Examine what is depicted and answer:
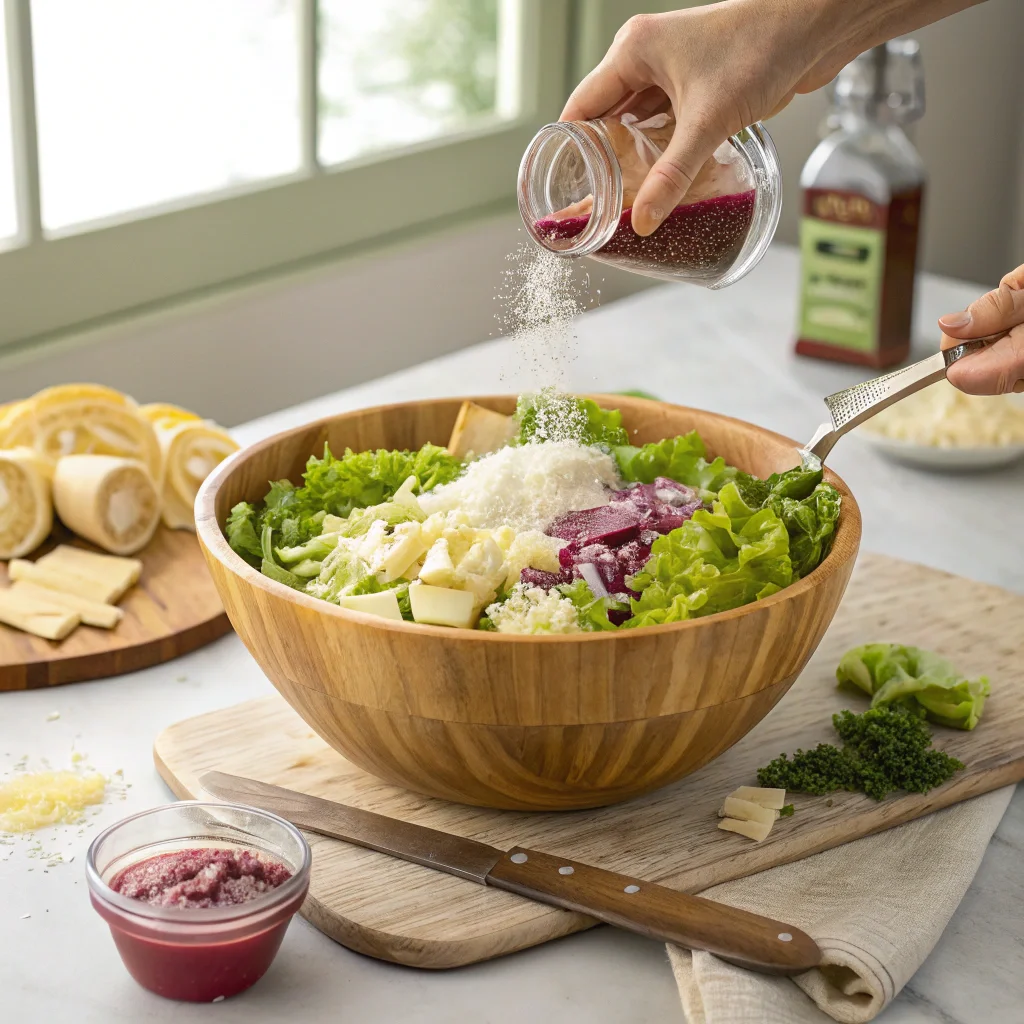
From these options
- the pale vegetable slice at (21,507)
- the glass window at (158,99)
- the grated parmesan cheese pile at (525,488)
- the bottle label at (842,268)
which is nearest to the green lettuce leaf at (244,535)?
the grated parmesan cheese pile at (525,488)

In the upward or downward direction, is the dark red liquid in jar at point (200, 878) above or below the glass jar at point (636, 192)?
below

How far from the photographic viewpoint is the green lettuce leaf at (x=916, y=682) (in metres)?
1.48

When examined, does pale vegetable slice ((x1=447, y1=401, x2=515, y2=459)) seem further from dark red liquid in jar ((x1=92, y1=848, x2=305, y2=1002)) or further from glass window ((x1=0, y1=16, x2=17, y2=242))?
glass window ((x1=0, y1=16, x2=17, y2=242))

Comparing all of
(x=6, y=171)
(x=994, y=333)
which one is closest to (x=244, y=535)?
(x=994, y=333)

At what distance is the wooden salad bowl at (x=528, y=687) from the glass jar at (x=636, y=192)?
0.34m

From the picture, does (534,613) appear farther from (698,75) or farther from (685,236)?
(698,75)

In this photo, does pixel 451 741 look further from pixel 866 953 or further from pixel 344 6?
pixel 344 6

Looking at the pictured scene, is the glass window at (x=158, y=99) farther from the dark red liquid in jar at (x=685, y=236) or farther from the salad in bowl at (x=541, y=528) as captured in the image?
the dark red liquid in jar at (x=685, y=236)

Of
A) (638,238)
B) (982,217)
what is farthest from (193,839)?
(982,217)

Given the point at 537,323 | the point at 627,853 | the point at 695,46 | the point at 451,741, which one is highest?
the point at 695,46

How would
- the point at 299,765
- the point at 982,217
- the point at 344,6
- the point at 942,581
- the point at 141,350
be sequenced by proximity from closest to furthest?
the point at 299,765
the point at 942,581
the point at 141,350
the point at 344,6
the point at 982,217

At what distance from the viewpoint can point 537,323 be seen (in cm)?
150

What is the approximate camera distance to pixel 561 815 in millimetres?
1331

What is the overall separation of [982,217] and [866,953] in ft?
10.5
